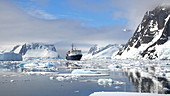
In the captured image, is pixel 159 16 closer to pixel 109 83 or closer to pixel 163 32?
pixel 163 32

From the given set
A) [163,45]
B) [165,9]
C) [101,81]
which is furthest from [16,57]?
[165,9]

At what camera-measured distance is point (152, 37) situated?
554ft

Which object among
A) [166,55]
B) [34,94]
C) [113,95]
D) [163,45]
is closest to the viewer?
[113,95]

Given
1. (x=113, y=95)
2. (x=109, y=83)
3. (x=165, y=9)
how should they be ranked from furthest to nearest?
(x=165, y=9) < (x=109, y=83) < (x=113, y=95)

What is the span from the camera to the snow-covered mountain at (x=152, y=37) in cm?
14662

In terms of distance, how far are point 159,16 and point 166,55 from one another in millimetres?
61081

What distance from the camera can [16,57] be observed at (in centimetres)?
11250

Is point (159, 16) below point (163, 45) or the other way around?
the other way around

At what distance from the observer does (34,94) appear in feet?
47.8

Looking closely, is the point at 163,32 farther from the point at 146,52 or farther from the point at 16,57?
the point at 16,57

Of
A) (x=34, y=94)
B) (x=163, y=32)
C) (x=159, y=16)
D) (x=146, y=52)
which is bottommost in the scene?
(x=34, y=94)

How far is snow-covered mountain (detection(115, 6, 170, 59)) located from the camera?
146625mm

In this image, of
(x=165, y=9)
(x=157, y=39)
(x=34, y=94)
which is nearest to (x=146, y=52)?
(x=157, y=39)

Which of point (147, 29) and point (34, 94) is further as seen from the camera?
point (147, 29)
